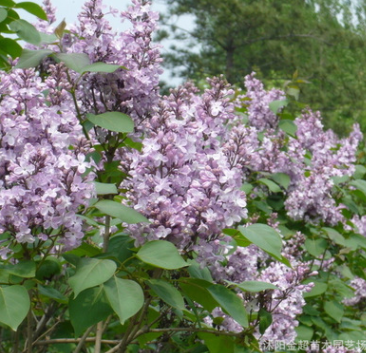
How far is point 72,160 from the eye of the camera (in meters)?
1.81

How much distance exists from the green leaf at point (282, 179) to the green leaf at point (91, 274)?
2.75 meters

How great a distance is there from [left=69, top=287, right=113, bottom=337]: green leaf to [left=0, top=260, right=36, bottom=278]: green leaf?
15 centimetres

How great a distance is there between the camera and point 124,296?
1.78 meters

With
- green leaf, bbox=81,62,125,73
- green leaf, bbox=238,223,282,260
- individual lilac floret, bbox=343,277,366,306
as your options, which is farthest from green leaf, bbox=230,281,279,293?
individual lilac floret, bbox=343,277,366,306

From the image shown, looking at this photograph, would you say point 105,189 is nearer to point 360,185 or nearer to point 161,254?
point 161,254

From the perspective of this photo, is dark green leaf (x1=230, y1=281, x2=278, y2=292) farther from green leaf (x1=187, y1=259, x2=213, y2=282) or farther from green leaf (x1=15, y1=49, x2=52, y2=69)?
green leaf (x1=15, y1=49, x2=52, y2=69)

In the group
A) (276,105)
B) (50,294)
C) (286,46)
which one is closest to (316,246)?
(276,105)

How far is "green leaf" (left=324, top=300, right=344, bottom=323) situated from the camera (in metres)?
4.15

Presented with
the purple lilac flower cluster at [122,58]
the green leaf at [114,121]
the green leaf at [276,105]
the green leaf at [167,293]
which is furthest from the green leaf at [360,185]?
the green leaf at [167,293]

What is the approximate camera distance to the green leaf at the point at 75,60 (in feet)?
7.20

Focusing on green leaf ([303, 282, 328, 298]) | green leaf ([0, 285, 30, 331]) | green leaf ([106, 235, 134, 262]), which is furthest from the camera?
green leaf ([303, 282, 328, 298])

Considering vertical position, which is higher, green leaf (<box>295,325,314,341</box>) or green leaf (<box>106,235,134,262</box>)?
green leaf (<box>106,235,134,262</box>)

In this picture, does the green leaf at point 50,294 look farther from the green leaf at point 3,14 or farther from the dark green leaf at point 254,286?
the green leaf at point 3,14

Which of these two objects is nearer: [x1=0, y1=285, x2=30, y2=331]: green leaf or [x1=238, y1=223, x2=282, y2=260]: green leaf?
[x1=0, y1=285, x2=30, y2=331]: green leaf
